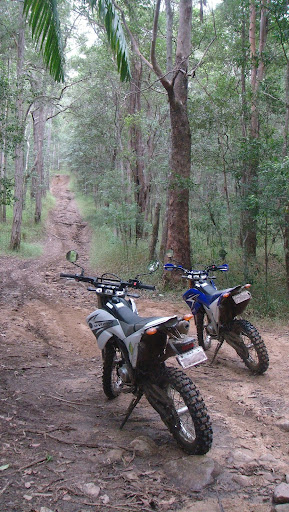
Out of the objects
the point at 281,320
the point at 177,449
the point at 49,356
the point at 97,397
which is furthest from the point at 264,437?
the point at 281,320

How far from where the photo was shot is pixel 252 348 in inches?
212

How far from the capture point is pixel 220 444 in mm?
3441

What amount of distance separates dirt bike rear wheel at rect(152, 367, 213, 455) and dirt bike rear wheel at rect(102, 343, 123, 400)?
38.7 inches

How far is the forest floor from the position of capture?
2.70m

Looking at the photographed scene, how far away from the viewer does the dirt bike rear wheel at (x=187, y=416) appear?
10.3ft

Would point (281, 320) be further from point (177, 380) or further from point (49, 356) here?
point (177, 380)

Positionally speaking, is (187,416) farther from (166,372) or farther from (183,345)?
(183,345)

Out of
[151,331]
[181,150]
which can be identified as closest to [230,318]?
[151,331]

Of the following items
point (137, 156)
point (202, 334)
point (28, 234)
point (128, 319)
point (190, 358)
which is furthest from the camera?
point (28, 234)

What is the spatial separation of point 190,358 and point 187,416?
1.56 ft

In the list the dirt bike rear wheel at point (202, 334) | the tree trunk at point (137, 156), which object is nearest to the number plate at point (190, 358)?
the dirt bike rear wheel at point (202, 334)

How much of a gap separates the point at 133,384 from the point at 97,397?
1.03m

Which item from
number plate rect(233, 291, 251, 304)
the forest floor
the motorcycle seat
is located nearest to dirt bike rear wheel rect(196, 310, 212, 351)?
the forest floor

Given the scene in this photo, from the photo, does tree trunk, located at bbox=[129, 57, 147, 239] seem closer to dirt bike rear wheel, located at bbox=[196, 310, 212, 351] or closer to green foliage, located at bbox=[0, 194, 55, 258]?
green foliage, located at bbox=[0, 194, 55, 258]
